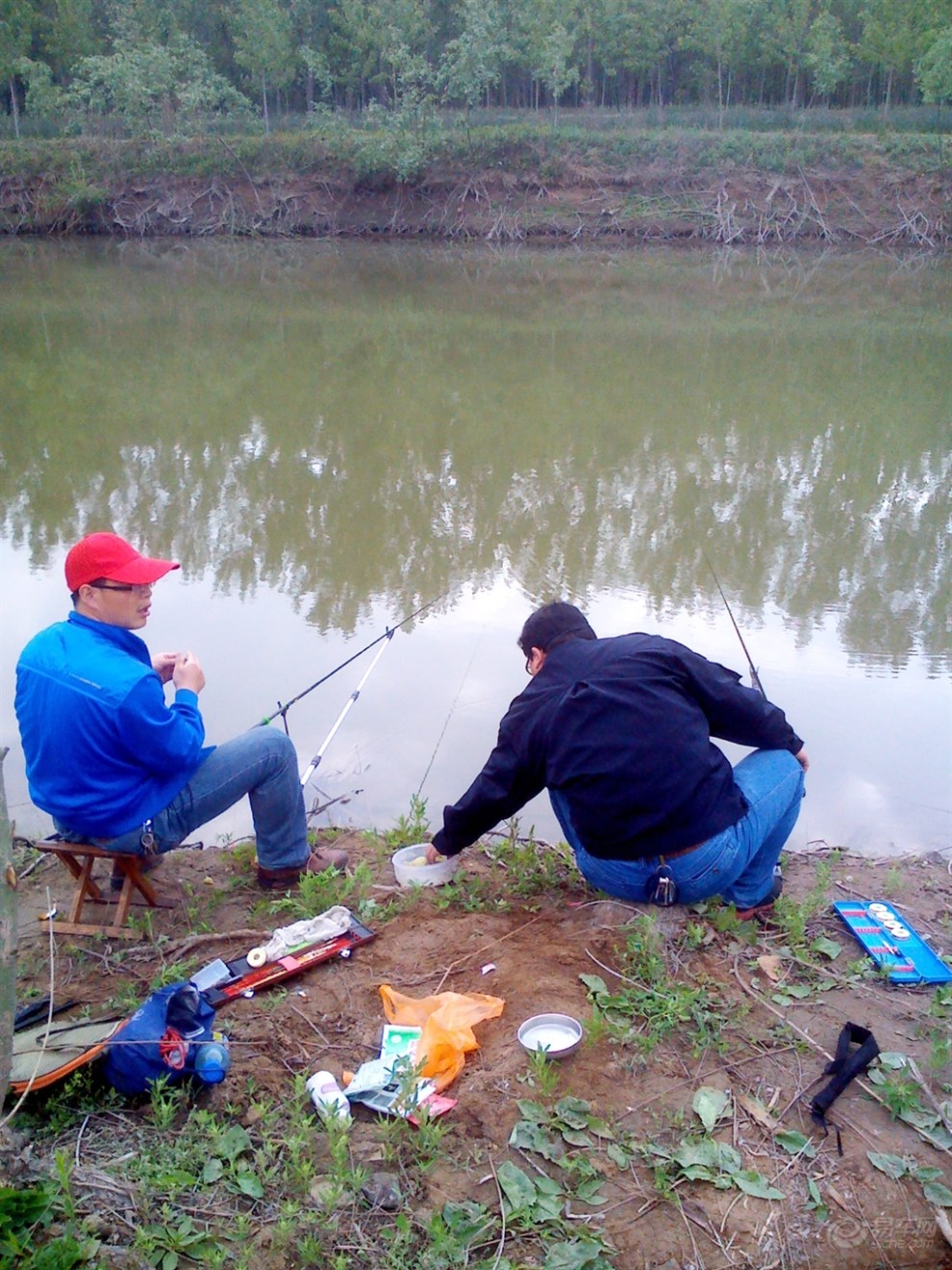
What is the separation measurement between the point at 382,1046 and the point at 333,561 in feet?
14.3

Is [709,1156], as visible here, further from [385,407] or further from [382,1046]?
[385,407]

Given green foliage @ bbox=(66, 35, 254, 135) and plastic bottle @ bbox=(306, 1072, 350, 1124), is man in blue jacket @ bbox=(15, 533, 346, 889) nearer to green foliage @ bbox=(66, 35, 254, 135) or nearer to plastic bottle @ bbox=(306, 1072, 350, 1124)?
plastic bottle @ bbox=(306, 1072, 350, 1124)

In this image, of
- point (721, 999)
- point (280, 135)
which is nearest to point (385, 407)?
point (721, 999)

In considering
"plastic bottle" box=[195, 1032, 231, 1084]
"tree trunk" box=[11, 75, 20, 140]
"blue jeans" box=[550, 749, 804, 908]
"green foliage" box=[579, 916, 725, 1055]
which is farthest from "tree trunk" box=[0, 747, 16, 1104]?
"tree trunk" box=[11, 75, 20, 140]

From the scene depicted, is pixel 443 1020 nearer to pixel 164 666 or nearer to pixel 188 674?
pixel 188 674

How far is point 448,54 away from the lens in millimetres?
31141

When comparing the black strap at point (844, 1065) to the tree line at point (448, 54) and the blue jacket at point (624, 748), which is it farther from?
the tree line at point (448, 54)

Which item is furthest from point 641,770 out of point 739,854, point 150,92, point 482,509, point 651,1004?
point 150,92

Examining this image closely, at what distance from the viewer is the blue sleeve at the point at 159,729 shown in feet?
9.68

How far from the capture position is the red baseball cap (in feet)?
10.0

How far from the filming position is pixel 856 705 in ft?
16.9

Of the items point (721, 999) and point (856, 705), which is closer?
point (721, 999)

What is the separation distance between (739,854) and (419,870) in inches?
38.9

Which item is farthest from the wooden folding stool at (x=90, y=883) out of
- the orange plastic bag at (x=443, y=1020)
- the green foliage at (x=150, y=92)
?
the green foliage at (x=150, y=92)
